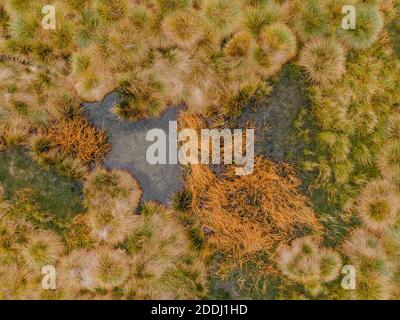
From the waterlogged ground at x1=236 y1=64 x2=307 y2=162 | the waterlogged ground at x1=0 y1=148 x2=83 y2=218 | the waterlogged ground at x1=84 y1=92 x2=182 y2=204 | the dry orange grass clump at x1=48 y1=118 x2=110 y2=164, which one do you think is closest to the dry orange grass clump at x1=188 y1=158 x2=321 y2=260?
the waterlogged ground at x1=236 y1=64 x2=307 y2=162

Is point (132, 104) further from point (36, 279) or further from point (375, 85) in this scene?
point (375, 85)

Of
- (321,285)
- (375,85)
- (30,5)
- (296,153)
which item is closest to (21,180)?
(30,5)

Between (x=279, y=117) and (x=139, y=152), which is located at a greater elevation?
(x=279, y=117)

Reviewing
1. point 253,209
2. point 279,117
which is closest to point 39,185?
point 253,209

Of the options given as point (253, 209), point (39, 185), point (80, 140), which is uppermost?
point (80, 140)

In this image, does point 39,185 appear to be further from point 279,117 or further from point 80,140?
point 279,117

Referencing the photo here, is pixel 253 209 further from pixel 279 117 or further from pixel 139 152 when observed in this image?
pixel 139 152

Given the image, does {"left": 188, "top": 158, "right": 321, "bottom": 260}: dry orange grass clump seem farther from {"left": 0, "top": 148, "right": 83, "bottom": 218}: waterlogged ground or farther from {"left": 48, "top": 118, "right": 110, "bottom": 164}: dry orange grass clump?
{"left": 0, "top": 148, "right": 83, "bottom": 218}: waterlogged ground
